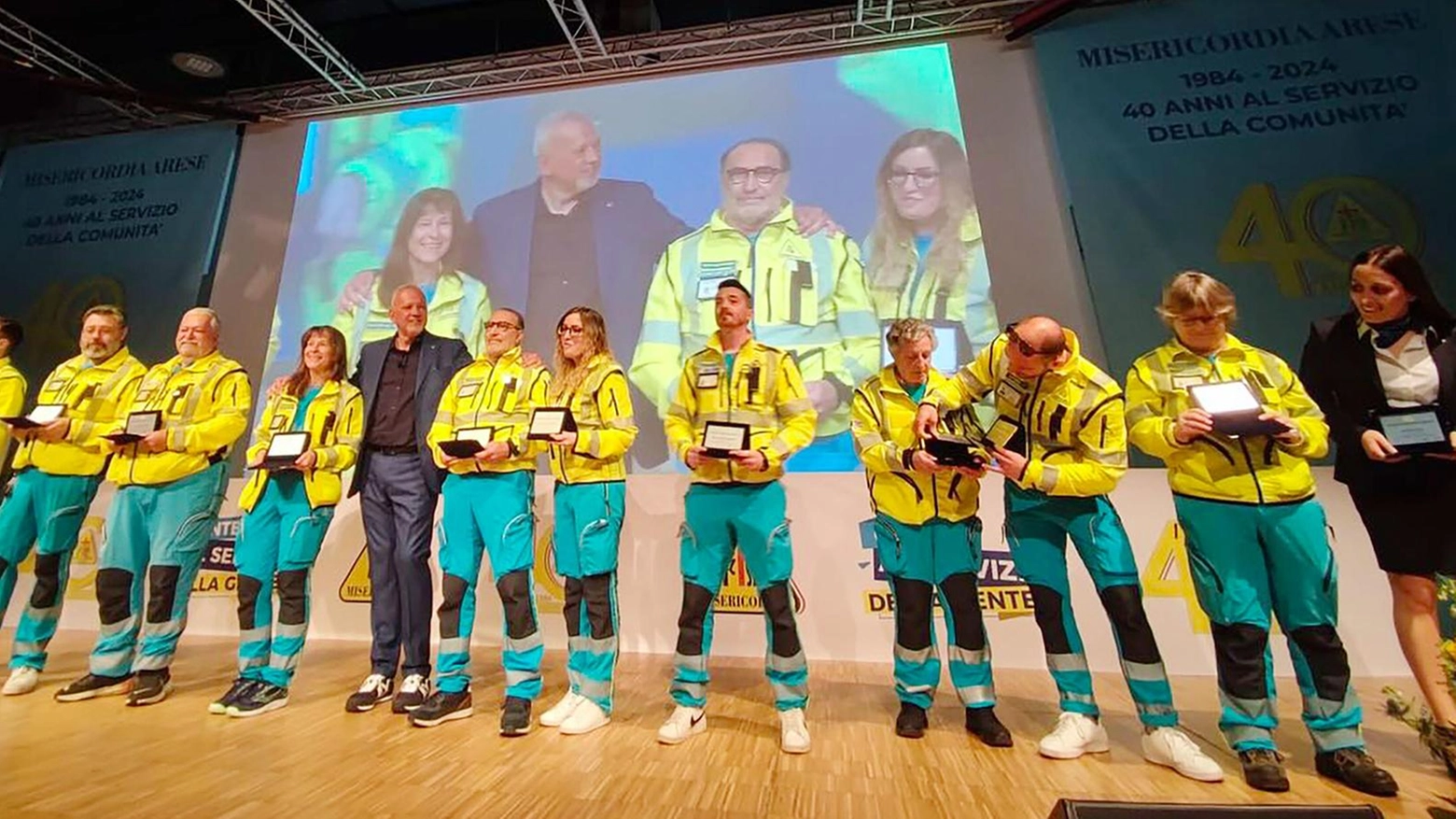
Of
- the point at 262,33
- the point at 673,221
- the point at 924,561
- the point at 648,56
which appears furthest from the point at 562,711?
the point at 262,33

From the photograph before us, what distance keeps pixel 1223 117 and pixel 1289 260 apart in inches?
44.8

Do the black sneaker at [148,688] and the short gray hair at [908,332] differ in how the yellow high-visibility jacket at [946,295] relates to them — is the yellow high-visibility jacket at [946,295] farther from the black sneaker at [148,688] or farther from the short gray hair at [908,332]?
the black sneaker at [148,688]

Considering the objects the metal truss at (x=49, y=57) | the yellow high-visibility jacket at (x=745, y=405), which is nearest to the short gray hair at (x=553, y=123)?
the yellow high-visibility jacket at (x=745, y=405)

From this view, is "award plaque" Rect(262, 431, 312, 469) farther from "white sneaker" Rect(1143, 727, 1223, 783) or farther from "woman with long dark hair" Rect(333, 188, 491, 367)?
"white sneaker" Rect(1143, 727, 1223, 783)

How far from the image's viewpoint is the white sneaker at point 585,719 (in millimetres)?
2334

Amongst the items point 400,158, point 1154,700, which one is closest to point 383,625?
point 1154,700

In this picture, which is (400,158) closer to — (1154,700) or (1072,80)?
(1072,80)

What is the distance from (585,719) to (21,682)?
279cm

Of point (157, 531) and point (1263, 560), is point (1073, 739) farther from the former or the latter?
point (157, 531)

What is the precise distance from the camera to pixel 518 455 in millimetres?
2570

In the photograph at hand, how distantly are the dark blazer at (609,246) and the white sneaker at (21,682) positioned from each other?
2.98m

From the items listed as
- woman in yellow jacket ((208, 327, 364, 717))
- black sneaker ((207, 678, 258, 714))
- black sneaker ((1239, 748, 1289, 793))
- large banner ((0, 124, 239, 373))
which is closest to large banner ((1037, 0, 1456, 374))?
black sneaker ((1239, 748, 1289, 793))

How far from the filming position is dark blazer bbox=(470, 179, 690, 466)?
438 cm

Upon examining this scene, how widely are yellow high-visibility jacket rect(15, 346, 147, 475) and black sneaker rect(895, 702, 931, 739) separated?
12.8ft
